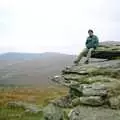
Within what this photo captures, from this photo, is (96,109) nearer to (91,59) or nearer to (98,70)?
(98,70)

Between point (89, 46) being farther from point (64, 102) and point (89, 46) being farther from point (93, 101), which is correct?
point (93, 101)

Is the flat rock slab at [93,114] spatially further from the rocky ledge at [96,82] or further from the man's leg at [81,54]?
the man's leg at [81,54]

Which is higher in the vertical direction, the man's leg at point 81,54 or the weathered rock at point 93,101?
the man's leg at point 81,54

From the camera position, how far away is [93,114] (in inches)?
896

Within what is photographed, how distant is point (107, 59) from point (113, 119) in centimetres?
843

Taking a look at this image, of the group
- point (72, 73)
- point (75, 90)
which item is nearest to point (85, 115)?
point (75, 90)

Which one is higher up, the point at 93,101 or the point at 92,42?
the point at 92,42

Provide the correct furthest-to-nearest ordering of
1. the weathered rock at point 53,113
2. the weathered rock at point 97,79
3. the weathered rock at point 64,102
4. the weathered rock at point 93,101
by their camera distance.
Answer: the weathered rock at point 64,102, the weathered rock at point 53,113, the weathered rock at point 97,79, the weathered rock at point 93,101

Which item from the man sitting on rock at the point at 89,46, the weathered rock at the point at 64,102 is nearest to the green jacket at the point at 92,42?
the man sitting on rock at the point at 89,46

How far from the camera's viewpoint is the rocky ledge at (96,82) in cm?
2367

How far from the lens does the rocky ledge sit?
2367 centimetres

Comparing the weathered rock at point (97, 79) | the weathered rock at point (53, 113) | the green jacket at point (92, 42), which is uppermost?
the green jacket at point (92, 42)

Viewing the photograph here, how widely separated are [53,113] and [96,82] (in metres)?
3.70

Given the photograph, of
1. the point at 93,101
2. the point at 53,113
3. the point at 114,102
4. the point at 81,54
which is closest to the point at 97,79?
the point at 93,101
